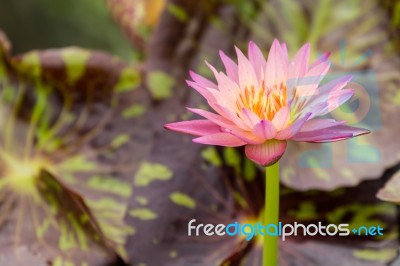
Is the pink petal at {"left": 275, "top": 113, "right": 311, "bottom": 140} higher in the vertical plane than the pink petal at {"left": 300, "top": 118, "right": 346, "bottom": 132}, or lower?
lower

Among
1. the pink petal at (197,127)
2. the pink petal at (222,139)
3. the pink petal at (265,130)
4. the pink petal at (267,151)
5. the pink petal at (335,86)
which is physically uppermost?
the pink petal at (335,86)

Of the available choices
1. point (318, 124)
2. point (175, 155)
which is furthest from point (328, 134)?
point (175, 155)

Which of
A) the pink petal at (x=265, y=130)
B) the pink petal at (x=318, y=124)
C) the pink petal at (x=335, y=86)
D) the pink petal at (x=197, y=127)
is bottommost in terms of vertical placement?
the pink petal at (x=265, y=130)

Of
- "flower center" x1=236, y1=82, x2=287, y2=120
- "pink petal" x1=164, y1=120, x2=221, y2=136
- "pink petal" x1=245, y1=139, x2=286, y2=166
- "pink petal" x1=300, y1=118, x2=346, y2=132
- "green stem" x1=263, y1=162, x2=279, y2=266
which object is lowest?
"green stem" x1=263, y1=162, x2=279, y2=266

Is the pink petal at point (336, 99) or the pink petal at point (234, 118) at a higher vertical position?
the pink petal at point (336, 99)
